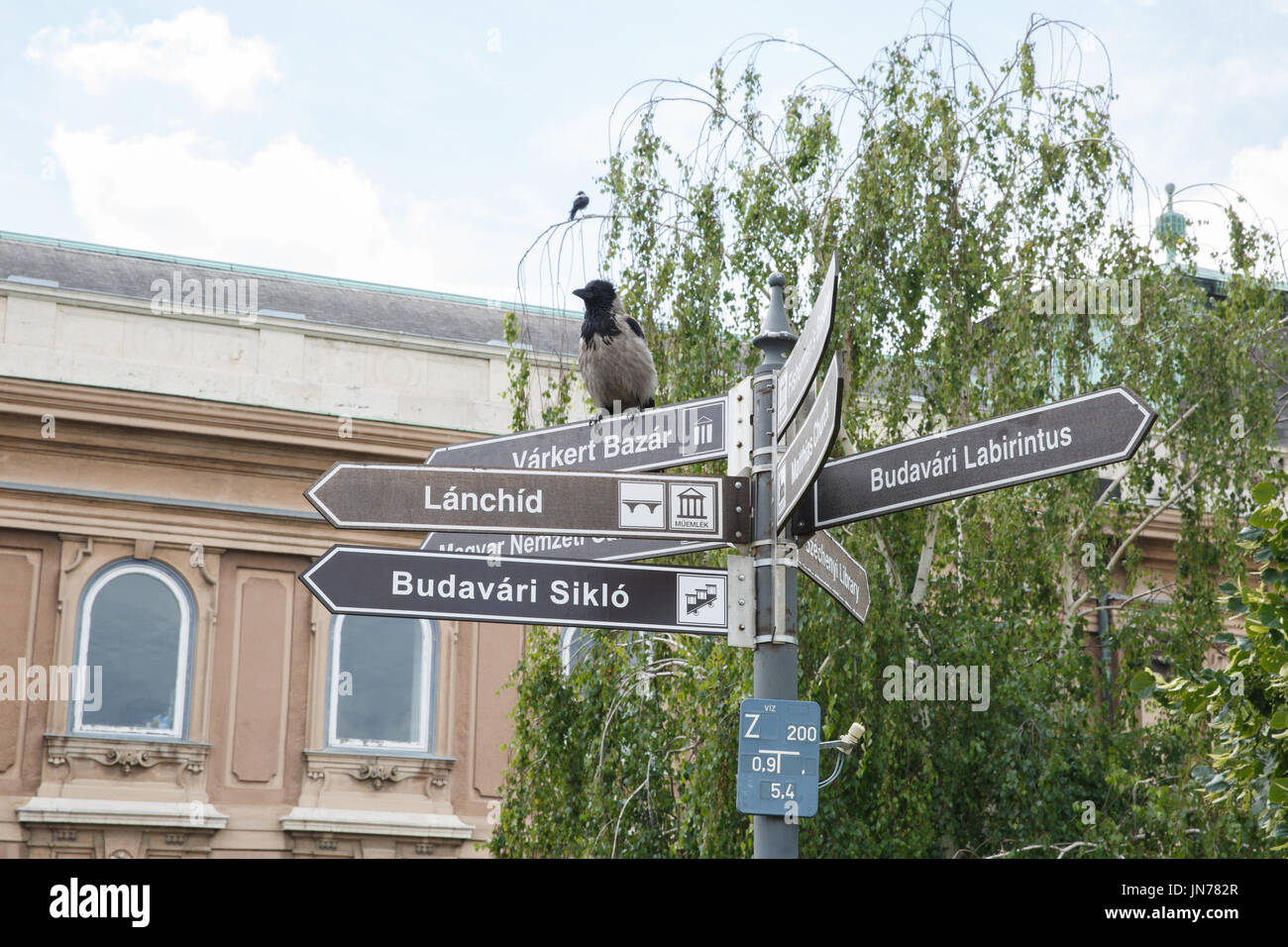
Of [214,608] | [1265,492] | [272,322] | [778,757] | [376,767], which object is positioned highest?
[272,322]

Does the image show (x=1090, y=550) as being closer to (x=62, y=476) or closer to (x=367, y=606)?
(x=367, y=606)

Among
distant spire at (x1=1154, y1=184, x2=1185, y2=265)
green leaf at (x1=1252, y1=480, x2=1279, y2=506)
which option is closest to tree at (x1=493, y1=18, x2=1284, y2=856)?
distant spire at (x1=1154, y1=184, x2=1185, y2=265)

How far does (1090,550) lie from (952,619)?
1.80 metres

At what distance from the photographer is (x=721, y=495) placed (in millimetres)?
4680

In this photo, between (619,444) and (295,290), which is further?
(295,290)

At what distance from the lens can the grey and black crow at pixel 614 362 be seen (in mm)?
6480

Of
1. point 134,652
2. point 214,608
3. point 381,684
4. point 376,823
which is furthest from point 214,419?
point 376,823

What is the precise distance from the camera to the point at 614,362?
6.57 m

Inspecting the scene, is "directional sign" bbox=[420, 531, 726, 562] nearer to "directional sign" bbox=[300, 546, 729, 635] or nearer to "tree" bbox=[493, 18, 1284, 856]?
"directional sign" bbox=[300, 546, 729, 635]

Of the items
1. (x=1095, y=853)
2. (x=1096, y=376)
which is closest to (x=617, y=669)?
(x=1095, y=853)

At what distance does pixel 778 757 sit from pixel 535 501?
43.1 inches

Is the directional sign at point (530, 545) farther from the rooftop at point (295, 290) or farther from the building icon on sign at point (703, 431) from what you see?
the rooftop at point (295, 290)

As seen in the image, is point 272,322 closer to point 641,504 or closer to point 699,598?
point 641,504

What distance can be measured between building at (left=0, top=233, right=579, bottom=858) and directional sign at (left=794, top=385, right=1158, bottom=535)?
483 inches
